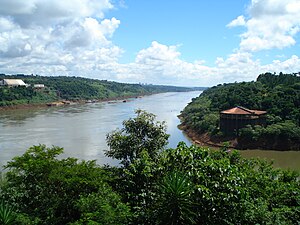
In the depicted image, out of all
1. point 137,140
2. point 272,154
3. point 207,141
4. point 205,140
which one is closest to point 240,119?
point 207,141

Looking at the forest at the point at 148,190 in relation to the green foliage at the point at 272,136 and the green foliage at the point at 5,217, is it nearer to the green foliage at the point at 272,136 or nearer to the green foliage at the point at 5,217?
the green foliage at the point at 5,217

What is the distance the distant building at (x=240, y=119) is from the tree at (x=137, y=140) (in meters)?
27.9

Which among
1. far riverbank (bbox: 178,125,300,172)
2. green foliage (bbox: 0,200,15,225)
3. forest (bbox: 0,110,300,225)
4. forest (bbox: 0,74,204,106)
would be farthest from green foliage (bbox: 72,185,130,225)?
forest (bbox: 0,74,204,106)

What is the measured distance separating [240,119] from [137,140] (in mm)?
28810

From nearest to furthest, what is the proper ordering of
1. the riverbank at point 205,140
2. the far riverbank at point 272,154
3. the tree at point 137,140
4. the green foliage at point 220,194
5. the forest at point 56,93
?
the green foliage at point 220,194 → the tree at point 137,140 → the far riverbank at point 272,154 → the riverbank at point 205,140 → the forest at point 56,93

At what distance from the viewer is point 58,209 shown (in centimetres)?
1163

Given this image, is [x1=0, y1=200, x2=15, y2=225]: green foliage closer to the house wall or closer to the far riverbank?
the far riverbank

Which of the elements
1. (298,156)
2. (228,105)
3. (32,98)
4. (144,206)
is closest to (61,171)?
(144,206)

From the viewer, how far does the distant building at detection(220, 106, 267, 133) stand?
4059 centimetres

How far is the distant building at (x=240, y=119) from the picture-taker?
4059 cm

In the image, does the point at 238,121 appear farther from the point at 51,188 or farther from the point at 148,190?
the point at 51,188

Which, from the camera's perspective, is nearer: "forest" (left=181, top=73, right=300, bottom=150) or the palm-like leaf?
the palm-like leaf

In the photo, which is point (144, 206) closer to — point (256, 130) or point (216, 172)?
point (216, 172)

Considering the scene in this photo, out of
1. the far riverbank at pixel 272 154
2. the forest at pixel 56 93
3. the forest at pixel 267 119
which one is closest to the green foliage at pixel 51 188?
the far riverbank at pixel 272 154
